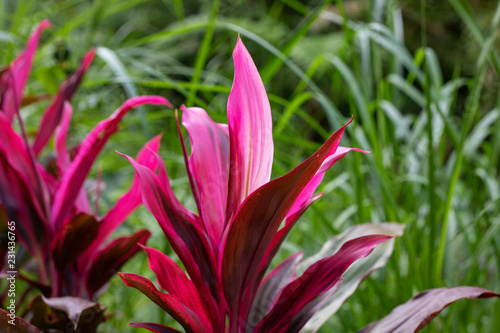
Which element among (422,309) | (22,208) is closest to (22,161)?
(22,208)

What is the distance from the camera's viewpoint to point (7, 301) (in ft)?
1.80

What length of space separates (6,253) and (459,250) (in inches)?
33.3

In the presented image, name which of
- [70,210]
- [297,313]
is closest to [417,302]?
[297,313]

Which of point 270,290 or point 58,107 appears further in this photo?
point 58,107

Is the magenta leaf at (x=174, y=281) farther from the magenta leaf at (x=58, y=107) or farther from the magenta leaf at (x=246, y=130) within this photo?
the magenta leaf at (x=58, y=107)

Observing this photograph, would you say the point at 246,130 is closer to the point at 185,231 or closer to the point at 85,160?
the point at 185,231

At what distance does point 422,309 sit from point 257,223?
0.13 meters

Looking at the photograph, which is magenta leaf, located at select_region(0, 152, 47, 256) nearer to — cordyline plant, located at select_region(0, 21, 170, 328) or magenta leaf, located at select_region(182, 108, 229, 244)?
cordyline plant, located at select_region(0, 21, 170, 328)

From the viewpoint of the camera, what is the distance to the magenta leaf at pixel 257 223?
11.6 inches

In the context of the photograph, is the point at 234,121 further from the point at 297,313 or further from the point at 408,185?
the point at 408,185

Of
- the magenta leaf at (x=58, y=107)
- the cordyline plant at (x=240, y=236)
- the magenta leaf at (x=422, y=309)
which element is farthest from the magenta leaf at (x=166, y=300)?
the magenta leaf at (x=58, y=107)

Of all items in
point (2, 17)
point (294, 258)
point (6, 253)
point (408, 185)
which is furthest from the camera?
point (2, 17)

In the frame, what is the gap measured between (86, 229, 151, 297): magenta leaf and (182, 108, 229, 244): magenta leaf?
0.47 feet

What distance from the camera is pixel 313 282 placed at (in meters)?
0.35
